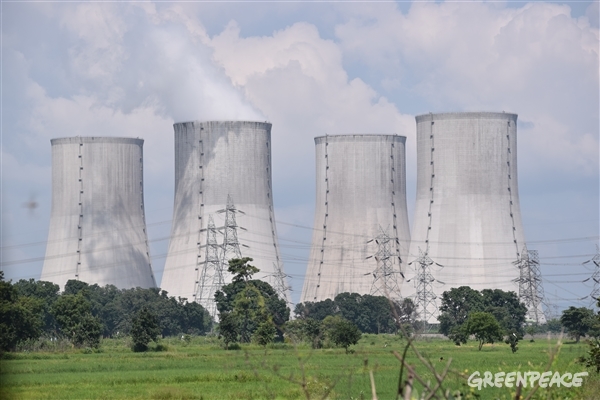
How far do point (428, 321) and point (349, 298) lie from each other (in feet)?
11.5

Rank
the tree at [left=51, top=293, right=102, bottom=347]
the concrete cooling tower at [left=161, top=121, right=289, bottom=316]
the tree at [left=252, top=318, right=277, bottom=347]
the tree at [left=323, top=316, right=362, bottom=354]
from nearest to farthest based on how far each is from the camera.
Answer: the tree at [left=323, top=316, right=362, bottom=354]
the tree at [left=252, top=318, right=277, bottom=347]
the tree at [left=51, top=293, right=102, bottom=347]
the concrete cooling tower at [left=161, top=121, right=289, bottom=316]

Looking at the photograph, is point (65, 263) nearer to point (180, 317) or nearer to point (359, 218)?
point (180, 317)

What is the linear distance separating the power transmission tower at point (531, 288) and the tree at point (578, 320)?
18.0 ft

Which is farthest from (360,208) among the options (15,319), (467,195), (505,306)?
(15,319)

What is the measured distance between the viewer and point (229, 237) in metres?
41.8

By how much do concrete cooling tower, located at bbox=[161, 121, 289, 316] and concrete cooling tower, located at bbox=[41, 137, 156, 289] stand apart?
1870 mm

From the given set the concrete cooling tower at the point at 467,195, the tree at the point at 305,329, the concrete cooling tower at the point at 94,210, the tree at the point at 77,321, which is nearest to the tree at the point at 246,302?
the tree at the point at 305,329

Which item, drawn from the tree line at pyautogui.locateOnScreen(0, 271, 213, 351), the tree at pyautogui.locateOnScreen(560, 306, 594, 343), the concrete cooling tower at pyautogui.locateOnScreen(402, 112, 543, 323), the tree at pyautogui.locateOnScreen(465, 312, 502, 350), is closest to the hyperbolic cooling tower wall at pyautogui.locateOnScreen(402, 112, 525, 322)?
the concrete cooling tower at pyautogui.locateOnScreen(402, 112, 543, 323)

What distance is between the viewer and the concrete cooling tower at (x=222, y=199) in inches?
1591

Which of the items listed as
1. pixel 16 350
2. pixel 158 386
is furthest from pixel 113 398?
pixel 16 350

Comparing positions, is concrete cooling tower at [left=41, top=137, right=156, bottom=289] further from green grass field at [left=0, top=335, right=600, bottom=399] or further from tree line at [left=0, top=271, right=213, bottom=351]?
green grass field at [left=0, top=335, right=600, bottom=399]

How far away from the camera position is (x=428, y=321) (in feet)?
144

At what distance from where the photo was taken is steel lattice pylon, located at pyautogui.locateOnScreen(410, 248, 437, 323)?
41.0 metres

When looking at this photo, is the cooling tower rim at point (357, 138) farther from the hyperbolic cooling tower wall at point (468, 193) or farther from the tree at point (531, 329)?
the tree at point (531, 329)
